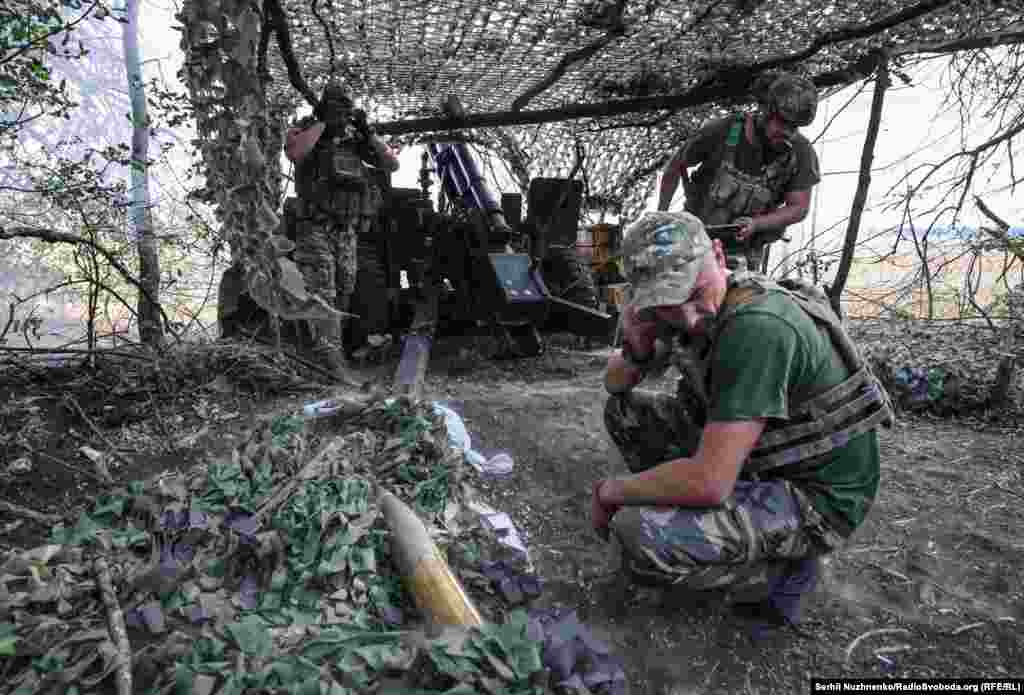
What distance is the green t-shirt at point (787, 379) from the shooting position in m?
1.45

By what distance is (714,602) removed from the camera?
188cm

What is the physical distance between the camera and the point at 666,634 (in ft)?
5.72

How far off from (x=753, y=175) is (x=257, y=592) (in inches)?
136

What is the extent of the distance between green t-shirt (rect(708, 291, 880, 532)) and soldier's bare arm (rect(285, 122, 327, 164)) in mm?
3672

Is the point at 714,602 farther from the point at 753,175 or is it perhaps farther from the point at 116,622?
the point at 753,175

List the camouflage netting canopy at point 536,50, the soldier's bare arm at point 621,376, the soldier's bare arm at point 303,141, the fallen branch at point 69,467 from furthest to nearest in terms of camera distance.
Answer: the soldier's bare arm at point 303,141 < the camouflage netting canopy at point 536,50 < the fallen branch at point 69,467 < the soldier's bare arm at point 621,376

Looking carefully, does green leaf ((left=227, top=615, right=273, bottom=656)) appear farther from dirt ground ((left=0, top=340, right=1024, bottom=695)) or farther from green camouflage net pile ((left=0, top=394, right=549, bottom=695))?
dirt ground ((left=0, top=340, right=1024, bottom=695))

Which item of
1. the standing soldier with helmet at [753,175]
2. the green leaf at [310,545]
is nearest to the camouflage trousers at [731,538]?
the green leaf at [310,545]

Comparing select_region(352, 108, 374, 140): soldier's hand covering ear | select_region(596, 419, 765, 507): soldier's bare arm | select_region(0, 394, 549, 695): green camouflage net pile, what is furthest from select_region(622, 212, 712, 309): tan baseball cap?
select_region(352, 108, 374, 140): soldier's hand covering ear

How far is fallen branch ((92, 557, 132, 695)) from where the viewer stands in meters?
1.13

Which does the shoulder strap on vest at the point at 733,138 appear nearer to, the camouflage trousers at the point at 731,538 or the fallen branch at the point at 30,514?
the camouflage trousers at the point at 731,538

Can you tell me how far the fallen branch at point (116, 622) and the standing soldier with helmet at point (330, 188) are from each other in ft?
9.16

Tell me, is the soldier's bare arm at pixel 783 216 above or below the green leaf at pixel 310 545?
above

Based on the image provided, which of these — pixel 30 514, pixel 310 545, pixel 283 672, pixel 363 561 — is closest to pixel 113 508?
pixel 30 514
